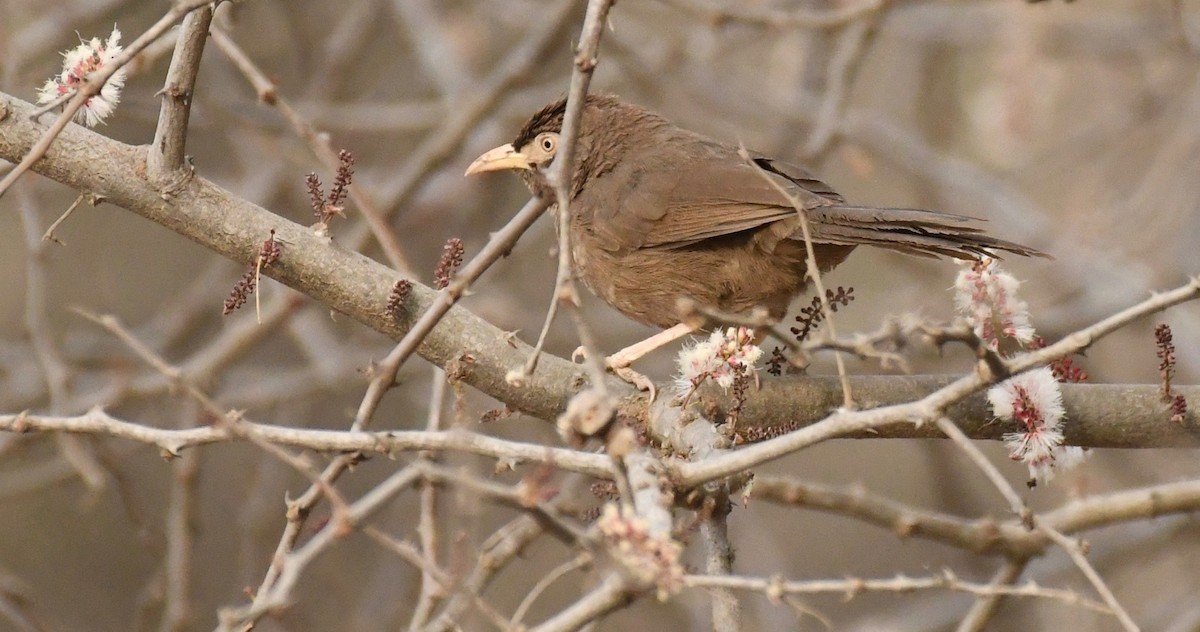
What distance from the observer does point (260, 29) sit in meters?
8.16

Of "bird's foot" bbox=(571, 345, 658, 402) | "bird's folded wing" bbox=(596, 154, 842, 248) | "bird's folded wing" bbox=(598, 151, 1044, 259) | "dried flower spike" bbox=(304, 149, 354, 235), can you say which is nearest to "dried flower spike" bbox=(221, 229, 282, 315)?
"dried flower spike" bbox=(304, 149, 354, 235)

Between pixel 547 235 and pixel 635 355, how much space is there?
13.5 ft

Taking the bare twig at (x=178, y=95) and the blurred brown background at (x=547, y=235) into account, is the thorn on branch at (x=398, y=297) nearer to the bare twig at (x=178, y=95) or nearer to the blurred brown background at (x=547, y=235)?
the bare twig at (x=178, y=95)

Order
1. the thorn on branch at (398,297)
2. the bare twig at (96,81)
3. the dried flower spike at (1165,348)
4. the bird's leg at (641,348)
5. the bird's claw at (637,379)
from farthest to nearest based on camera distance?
the bird's leg at (641,348), the bird's claw at (637,379), the thorn on branch at (398,297), the dried flower spike at (1165,348), the bare twig at (96,81)

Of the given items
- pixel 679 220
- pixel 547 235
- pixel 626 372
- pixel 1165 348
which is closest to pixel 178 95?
pixel 626 372

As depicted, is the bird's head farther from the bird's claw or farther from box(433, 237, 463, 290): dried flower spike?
box(433, 237, 463, 290): dried flower spike

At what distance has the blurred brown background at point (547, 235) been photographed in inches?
243

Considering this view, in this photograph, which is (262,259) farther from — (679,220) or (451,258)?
(679,220)

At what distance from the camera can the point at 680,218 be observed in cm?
460

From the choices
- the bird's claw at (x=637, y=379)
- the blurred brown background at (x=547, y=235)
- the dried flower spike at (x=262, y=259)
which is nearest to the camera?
the dried flower spike at (x=262, y=259)

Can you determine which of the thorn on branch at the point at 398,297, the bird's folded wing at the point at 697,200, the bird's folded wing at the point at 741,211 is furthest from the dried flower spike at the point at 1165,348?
the thorn on branch at the point at 398,297

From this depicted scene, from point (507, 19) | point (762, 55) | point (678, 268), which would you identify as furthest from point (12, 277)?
point (762, 55)

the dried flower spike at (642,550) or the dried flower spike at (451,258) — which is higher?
the dried flower spike at (451,258)

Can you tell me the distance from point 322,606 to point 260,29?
375 centimetres
